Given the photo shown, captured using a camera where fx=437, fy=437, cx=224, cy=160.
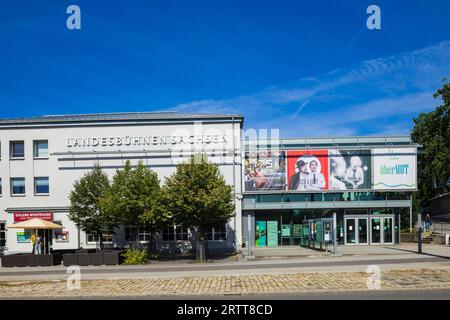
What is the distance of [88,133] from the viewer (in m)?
32.8

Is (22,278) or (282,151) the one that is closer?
(22,278)

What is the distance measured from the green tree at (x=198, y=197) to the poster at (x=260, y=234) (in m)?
8.20

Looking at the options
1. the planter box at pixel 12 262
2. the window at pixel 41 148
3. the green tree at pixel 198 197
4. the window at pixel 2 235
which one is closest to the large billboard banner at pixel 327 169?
the green tree at pixel 198 197

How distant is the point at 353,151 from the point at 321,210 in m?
5.03

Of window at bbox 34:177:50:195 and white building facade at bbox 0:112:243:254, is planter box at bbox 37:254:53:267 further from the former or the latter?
window at bbox 34:177:50:195

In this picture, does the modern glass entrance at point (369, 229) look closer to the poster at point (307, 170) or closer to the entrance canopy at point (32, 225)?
the poster at point (307, 170)

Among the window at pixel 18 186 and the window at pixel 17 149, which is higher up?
the window at pixel 17 149

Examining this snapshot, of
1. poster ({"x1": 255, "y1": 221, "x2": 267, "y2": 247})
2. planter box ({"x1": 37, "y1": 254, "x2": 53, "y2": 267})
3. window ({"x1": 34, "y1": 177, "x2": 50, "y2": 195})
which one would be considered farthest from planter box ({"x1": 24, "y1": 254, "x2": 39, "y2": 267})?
poster ({"x1": 255, "y1": 221, "x2": 267, "y2": 247})

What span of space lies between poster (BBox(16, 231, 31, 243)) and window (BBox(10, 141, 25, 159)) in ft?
Answer: 19.0

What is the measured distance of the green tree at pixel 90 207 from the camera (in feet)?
91.2
